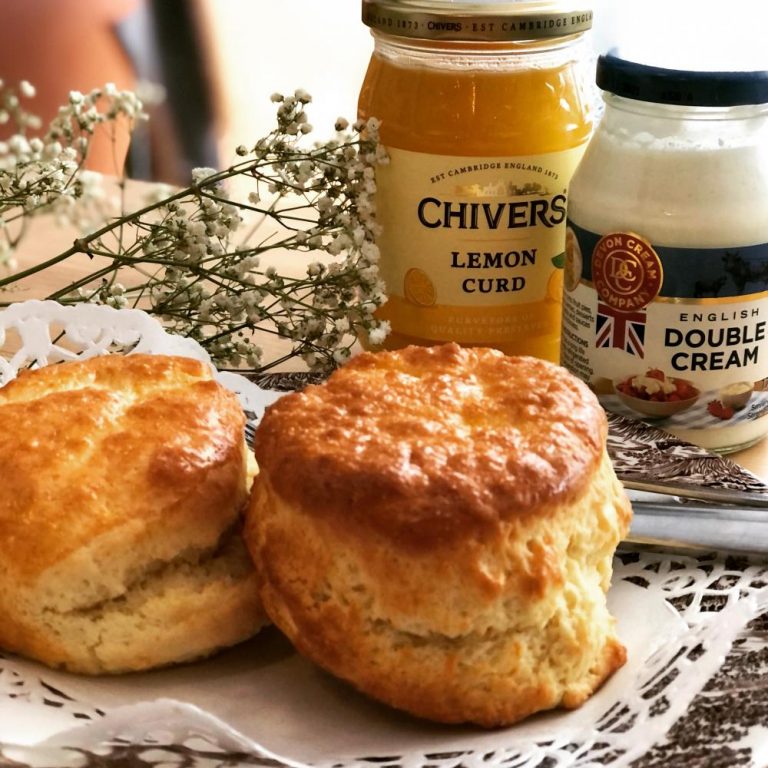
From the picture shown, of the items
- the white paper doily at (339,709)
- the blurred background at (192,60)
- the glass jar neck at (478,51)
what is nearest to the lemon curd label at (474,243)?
the glass jar neck at (478,51)

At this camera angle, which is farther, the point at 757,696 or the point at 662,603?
the point at 662,603

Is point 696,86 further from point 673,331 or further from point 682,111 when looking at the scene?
point 673,331

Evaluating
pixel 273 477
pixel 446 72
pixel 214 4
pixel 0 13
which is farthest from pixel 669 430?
pixel 214 4

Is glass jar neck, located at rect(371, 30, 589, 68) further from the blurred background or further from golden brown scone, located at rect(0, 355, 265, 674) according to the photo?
the blurred background

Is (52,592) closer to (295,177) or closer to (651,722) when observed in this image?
(651,722)

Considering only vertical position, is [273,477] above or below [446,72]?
below

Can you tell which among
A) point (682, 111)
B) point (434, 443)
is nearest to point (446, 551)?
point (434, 443)

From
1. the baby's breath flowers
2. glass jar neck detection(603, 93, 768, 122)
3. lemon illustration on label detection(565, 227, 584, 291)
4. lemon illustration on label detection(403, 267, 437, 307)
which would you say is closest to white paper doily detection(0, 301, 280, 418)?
the baby's breath flowers
